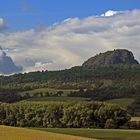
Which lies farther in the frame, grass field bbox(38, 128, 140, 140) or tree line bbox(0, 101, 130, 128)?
tree line bbox(0, 101, 130, 128)

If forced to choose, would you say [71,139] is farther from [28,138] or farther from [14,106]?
[14,106]

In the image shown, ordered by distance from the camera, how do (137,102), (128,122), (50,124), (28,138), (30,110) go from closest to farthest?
(28,138), (128,122), (50,124), (30,110), (137,102)

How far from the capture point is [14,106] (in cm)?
16400

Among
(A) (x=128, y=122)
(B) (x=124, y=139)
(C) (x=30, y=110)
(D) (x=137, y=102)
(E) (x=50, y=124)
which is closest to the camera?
(B) (x=124, y=139)

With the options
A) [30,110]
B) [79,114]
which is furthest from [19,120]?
[79,114]

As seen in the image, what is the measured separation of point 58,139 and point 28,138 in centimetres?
401

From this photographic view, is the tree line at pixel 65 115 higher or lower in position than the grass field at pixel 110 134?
higher

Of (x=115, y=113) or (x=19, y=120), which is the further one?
(x=19, y=120)

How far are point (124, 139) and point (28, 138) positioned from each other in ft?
85.4

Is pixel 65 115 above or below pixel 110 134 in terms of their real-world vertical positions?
→ above

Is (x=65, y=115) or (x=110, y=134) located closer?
(x=110, y=134)

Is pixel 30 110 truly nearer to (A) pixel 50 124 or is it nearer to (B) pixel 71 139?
(A) pixel 50 124

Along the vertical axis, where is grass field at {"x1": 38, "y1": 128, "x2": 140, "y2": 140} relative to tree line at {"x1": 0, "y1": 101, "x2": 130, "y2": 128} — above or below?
below

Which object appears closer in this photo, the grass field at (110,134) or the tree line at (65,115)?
the grass field at (110,134)
